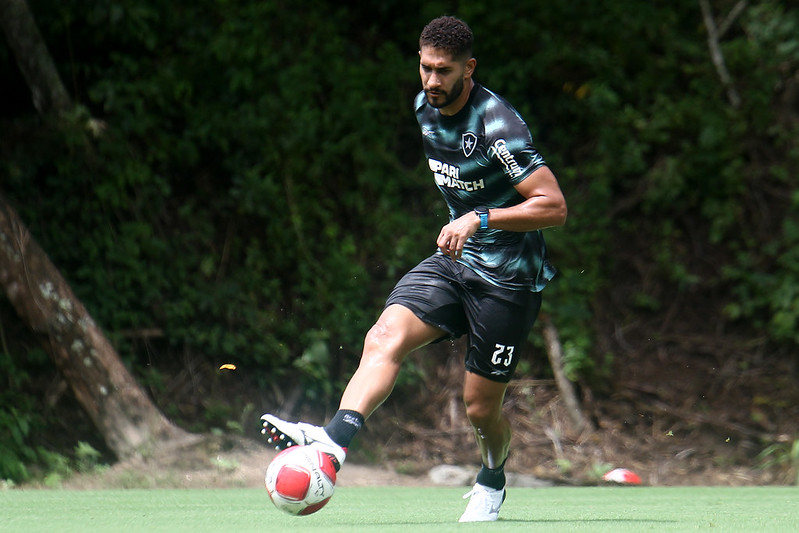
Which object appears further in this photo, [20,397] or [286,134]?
[286,134]

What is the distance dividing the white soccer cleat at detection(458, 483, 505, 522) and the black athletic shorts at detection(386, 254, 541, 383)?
588 millimetres

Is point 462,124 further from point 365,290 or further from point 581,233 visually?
point 581,233

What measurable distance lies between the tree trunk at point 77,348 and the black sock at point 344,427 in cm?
455

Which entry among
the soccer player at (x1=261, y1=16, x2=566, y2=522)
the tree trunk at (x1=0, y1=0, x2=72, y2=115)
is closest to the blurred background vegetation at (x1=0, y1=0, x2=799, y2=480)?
the tree trunk at (x1=0, y1=0, x2=72, y2=115)

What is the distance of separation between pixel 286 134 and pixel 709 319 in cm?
480

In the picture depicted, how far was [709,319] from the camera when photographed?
11.6 m

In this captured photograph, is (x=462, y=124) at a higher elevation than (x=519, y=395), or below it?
higher

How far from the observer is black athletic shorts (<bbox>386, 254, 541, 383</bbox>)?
5.00 meters

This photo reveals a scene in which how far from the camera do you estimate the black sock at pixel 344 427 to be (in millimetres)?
4270

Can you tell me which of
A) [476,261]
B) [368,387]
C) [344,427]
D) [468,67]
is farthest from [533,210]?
[344,427]

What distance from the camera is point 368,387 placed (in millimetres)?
4473

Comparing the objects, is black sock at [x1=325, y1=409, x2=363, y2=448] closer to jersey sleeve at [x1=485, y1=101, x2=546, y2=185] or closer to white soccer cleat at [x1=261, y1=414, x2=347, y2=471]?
white soccer cleat at [x1=261, y1=414, x2=347, y2=471]

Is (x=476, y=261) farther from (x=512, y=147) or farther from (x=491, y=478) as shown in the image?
(x=491, y=478)

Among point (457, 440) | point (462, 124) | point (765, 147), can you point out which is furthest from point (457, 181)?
point (765, 147)
